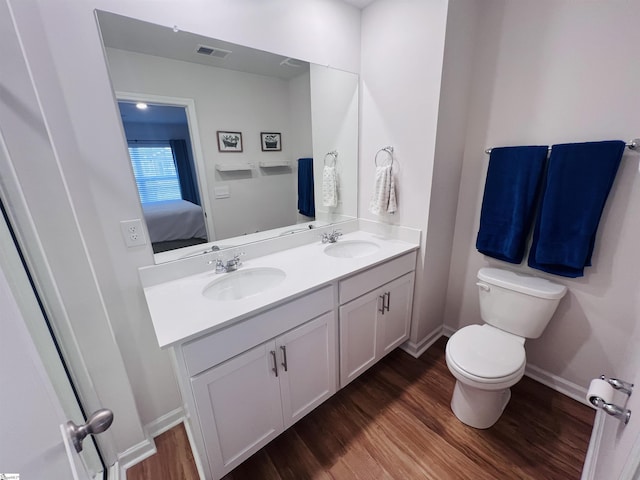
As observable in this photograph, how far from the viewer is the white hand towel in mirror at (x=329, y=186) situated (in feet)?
6.51

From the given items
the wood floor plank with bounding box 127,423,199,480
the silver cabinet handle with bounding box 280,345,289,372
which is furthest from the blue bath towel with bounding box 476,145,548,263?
the wood floor plank with bounding box 127,423,199,480

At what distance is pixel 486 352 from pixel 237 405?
1275mm

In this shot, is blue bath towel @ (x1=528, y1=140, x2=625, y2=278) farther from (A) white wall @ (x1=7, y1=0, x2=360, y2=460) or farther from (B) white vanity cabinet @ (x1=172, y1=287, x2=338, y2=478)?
(A) white wall @ (x1=7, y1=0, x2=360, y2=460)

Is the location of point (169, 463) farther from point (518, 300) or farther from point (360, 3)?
point (360, 3)

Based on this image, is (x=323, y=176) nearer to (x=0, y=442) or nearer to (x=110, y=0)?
(x=110, y=0)

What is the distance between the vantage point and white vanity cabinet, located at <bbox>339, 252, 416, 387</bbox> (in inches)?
59.1

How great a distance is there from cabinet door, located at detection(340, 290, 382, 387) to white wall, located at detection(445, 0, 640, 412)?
0.97m

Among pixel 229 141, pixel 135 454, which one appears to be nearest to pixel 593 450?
pixel 135 454

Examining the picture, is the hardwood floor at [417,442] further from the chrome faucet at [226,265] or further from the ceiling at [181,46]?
the ceiling at [181,46]

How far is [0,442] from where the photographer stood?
1.01ft

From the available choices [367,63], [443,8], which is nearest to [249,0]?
[367,63]

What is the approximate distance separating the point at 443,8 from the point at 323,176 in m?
1.13

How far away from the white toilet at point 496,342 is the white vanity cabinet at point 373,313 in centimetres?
39

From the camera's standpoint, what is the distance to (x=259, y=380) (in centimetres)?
118
